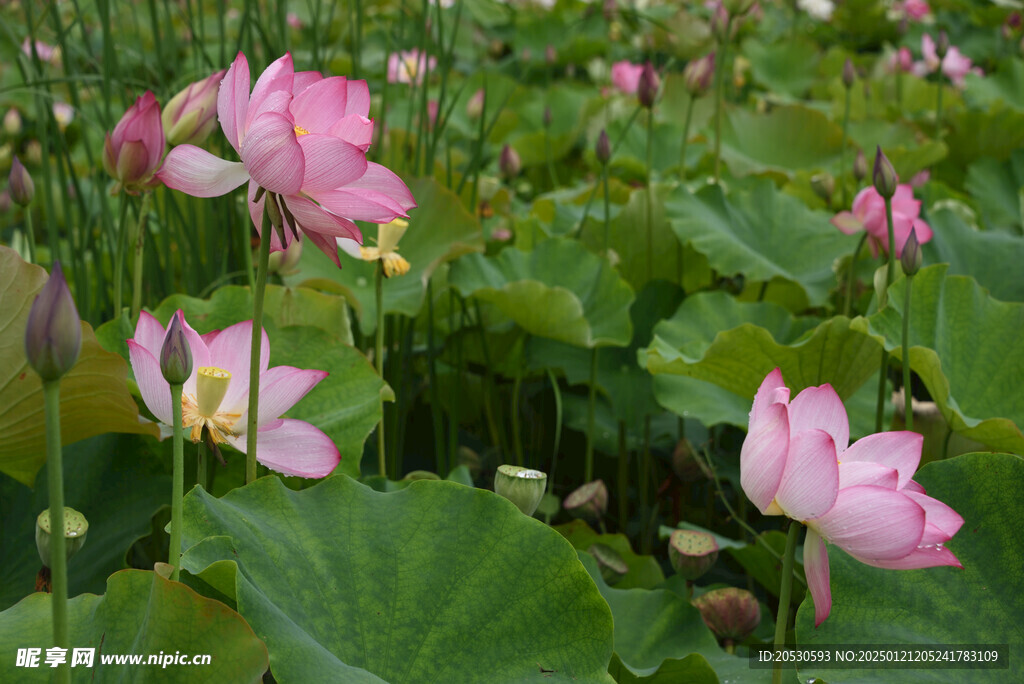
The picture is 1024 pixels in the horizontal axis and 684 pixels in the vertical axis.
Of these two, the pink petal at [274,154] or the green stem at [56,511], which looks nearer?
the green stem at [56,511]

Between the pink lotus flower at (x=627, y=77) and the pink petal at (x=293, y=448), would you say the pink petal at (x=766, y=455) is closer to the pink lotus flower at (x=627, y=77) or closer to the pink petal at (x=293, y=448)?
the pink petal at (x=293, y=448)

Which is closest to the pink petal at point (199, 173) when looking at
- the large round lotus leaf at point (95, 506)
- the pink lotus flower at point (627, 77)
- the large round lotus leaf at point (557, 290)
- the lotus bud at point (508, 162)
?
the large round lotus leaf at point (95, 506)

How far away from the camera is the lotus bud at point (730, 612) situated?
2.83 ft

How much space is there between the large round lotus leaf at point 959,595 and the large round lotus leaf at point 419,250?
2.25ft

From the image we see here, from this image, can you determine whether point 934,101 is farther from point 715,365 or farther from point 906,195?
→ point 715,365

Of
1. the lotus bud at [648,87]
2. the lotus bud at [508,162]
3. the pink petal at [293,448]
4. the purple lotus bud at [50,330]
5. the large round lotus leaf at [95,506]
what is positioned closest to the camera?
the purple lotus bud at [50,330]

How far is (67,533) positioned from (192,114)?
1.44ft

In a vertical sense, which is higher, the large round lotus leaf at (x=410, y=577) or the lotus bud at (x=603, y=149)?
the lotus bud at (x=603, y=149)

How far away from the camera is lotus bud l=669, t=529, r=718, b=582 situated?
2.98 ft

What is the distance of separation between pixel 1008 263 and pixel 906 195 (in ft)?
0.80

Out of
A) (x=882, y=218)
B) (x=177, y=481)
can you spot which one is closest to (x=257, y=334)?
(x=177, y=481)

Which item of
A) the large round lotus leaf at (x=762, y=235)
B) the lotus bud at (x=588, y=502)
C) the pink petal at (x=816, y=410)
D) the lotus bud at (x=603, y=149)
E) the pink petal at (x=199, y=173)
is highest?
the pink petal at (x=199, y=173)

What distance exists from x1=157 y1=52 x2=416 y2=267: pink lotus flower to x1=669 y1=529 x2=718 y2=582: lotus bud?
1.63 feet

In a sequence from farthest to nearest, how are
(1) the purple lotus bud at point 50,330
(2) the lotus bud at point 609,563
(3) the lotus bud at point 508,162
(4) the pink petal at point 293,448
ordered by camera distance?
(3) the lotus bud at point 508,162 < (2) the lotus bud at point 609,563 < (4) the pink petal at point 293,448 < (1) the purple lotus bud at point 50,330
